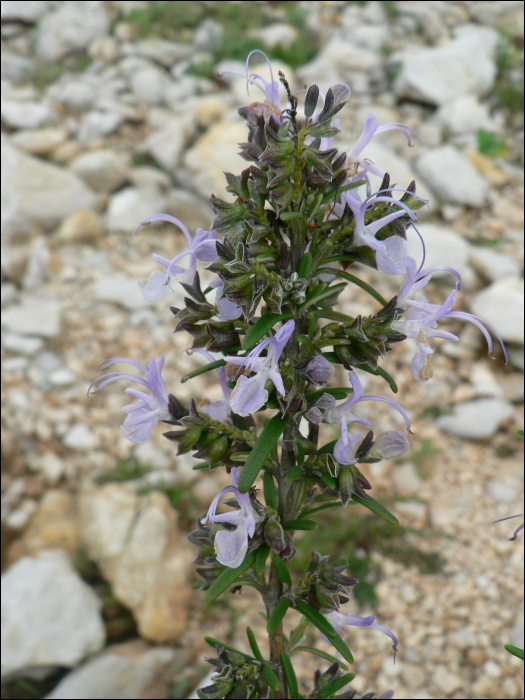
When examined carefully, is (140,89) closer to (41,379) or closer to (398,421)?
(41,379)

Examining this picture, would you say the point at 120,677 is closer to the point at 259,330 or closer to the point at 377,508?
the point at 377,508

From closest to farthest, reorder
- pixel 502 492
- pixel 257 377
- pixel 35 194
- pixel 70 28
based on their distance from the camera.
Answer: pixel 257 377 → pixel 502 492 → pixel 35 194 → pixel 70 28

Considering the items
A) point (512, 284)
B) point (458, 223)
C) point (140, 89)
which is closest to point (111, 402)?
point (512, 284)

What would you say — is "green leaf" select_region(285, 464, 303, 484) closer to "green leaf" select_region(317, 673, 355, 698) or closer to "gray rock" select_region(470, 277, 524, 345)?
"green leaf" select_region(317, 673, 355, 698)

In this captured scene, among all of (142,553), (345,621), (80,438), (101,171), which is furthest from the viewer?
(101,171)

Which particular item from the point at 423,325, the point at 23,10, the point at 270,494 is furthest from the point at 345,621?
the point at 23,10

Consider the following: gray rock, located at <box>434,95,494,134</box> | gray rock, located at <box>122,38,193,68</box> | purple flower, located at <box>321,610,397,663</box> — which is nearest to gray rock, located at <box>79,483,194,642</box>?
purple flower, located at <box>321,610,397,663</box>

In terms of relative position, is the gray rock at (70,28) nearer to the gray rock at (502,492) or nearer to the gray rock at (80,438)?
the gray rock at (80,438)
